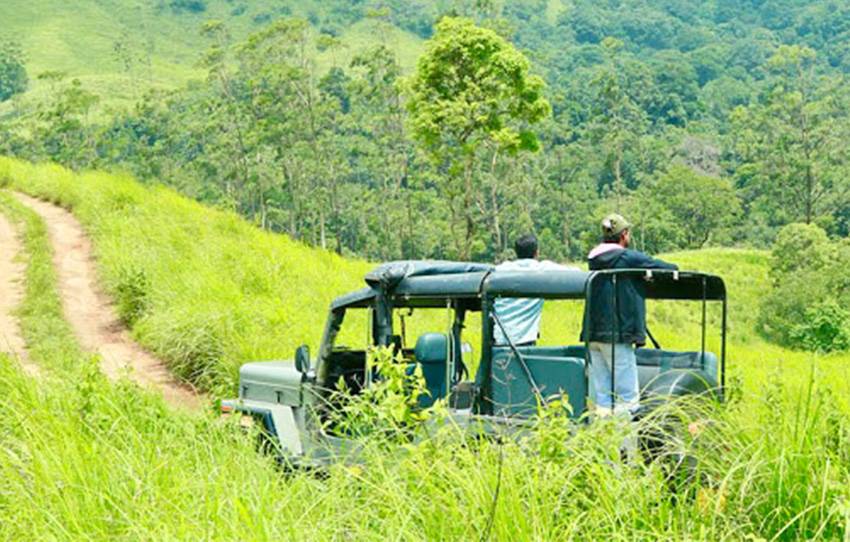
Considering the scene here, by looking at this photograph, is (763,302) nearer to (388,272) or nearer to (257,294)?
(257,294)

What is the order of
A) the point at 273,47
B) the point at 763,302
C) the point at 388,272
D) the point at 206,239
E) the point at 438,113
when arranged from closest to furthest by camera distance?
1. the point at 388,272
2. the point at 206,239
3. the point at 438,113
4. the point at 763,302
5. the point at 273,47

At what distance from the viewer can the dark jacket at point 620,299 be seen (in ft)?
19.0

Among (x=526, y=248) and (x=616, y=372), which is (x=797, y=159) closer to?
(x=526, y=248)

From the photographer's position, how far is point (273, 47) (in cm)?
5847

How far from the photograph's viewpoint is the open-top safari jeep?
579cm

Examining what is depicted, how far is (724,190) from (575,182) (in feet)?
33.9

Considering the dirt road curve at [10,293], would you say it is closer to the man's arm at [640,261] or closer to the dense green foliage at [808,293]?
the man's arm at [640,261]

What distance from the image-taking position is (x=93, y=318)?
577 inches

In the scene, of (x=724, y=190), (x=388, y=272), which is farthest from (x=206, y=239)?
(x=724, y=190)

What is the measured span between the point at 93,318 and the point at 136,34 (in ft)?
498

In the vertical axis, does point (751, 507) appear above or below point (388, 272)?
below

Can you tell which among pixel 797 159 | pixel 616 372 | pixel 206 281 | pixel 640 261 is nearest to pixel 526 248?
pixel 640 261

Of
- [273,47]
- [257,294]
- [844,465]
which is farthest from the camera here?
[273,47]

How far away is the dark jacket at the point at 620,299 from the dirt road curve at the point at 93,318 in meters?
4.84
